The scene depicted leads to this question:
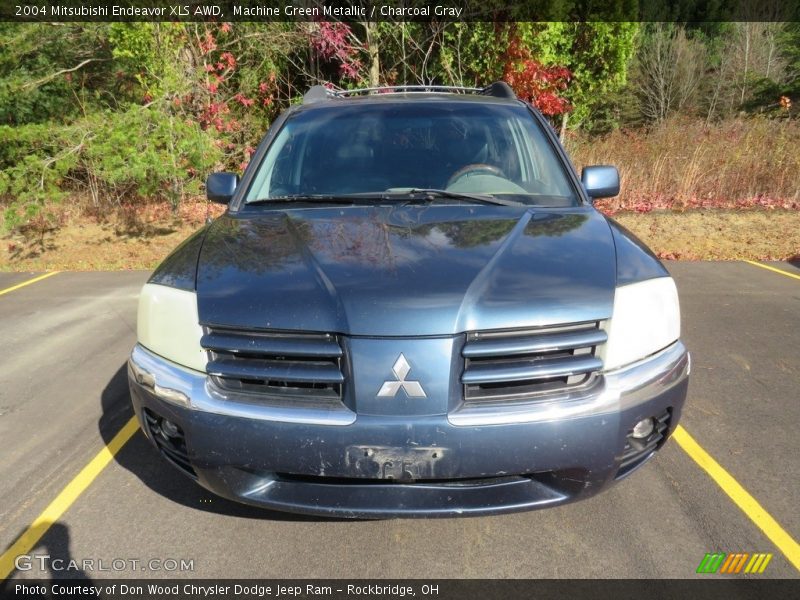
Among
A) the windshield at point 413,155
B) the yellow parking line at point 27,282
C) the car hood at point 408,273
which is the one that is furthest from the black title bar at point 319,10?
the car hood at point 408,273

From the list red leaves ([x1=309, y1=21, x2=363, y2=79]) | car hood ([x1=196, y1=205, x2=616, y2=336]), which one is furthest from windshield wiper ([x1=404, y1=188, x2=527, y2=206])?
red leaves ([x1=309, y1=21, x2=363, y2=79])

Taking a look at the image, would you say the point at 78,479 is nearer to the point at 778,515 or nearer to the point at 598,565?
the point at 598,565

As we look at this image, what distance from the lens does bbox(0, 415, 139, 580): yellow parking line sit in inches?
102

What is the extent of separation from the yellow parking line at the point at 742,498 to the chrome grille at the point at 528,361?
1211mm

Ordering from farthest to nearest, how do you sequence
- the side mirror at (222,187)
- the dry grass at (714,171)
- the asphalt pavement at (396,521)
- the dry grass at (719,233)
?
the dry grass at (714,171) → the dry grass at (719,233) → the side mirror at (222,187) → the asphalt pavement at (396,521)

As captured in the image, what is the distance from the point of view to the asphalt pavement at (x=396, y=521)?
245cm

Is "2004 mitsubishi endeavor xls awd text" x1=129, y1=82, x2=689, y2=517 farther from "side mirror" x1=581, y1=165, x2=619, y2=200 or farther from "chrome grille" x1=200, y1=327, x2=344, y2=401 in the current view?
"side mirror" x1=581, y1=165, x2=619, y2=200

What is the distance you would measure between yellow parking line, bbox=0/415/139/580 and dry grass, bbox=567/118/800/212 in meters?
9.62

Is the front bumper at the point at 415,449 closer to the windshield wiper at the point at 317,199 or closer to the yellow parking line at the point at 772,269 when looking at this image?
the windshield wiper at the point at 317,199

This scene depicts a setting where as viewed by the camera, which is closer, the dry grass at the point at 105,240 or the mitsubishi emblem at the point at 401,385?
the mitsubishi emblem at the point at 401,385

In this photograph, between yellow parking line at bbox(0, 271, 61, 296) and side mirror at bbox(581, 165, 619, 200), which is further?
A: yellow parking line at bbox(0, 271, 61, 296)

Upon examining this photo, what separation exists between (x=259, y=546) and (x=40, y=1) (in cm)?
1256

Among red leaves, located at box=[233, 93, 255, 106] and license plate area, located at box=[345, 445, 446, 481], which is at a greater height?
red leaves, located at box=[233, 93, 255, 106]

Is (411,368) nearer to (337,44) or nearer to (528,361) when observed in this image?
(528,361)
